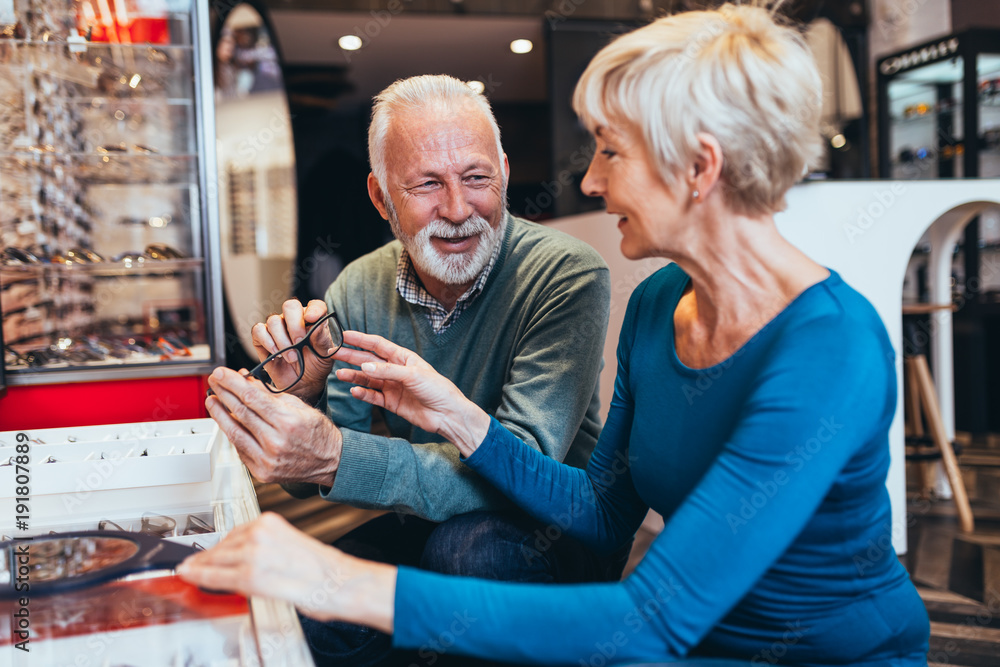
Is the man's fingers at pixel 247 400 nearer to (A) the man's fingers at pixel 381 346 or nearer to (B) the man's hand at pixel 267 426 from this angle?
(B) the man's hand at pixel 267 426

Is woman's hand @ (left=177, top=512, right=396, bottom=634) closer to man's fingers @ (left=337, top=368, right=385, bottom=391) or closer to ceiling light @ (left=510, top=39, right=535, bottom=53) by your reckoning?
man's fingers @ (left=337, top=368, right=385, bottom=391)

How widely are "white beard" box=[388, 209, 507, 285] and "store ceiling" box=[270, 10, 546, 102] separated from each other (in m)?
3.90

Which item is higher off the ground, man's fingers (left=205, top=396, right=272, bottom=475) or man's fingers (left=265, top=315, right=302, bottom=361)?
man's fingers (left=265, top=315, right=302, bottom=361)

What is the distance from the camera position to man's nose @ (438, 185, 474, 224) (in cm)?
136

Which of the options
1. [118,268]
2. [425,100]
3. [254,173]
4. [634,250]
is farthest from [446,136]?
[254,173]

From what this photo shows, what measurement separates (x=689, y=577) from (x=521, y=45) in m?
5.13

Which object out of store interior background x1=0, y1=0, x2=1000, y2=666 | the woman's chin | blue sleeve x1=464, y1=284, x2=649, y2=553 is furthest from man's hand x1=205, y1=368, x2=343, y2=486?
store interior background x1=0, y1=0, x2=1000, y2=666

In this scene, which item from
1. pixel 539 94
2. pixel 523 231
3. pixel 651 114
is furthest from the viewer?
pixel 539 94

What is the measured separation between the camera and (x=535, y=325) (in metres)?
1.29

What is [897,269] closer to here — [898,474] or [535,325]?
[898,474]

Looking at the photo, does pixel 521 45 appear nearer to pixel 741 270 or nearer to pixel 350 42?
pixel 350 42

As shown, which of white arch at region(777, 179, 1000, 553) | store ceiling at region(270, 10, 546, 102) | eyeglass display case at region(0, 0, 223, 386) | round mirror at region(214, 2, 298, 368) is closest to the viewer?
white arch at region(777, 179, 1000, 553)

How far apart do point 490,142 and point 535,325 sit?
1.18ft

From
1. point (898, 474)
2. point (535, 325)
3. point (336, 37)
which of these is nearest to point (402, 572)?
point (535, 325)
